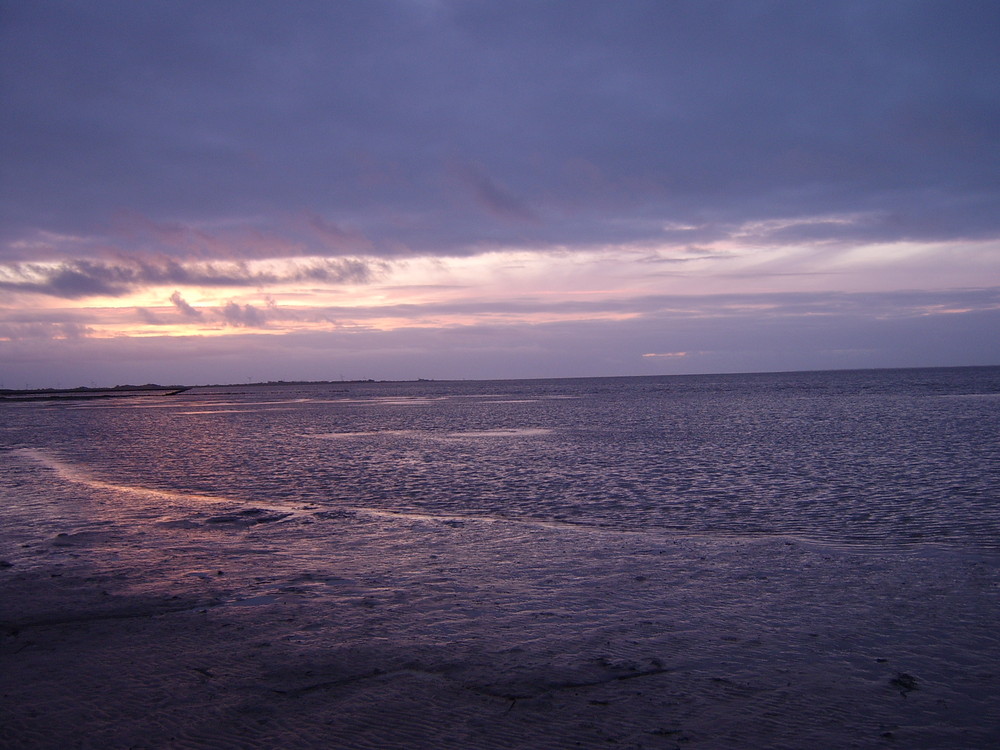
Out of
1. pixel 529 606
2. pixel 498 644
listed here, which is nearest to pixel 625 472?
pixel 529 606

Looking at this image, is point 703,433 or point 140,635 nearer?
point 140,635

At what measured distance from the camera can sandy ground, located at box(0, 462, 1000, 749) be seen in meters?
6.12

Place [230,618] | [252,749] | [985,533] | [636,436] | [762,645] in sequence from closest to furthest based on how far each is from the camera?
1. [252,749]
2. [762,645]
3. [230,618]
4. [985,533]
5. [636,436]

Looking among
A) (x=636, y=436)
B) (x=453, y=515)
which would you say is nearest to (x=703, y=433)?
(x=636, y=436)

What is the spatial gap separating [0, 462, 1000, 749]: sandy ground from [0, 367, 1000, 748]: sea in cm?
4

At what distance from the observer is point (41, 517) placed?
16.4m

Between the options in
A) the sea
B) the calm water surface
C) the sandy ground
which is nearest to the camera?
the sandy ground

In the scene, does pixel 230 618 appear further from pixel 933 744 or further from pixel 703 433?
pixel 703 433

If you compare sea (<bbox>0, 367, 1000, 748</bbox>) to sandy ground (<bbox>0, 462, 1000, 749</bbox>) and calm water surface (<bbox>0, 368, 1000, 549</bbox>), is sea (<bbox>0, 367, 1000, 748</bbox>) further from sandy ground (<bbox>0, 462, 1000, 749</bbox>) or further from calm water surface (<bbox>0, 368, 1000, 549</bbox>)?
calm water surface (<bbox>0, 368, 1000, 549</bbox>)

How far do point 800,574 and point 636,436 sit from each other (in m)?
27.0

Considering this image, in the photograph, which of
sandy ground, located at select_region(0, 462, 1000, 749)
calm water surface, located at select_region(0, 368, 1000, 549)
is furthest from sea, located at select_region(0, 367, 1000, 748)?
calm water surface, located at select_region(0, 368, 1000, 549)

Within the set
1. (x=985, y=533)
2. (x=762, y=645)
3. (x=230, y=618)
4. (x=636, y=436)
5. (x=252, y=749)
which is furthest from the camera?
(x=636, y=436)

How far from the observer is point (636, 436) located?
37.8 m

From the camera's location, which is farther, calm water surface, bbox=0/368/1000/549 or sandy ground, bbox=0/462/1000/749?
calm water surface, bbox=0/368/1000/549
